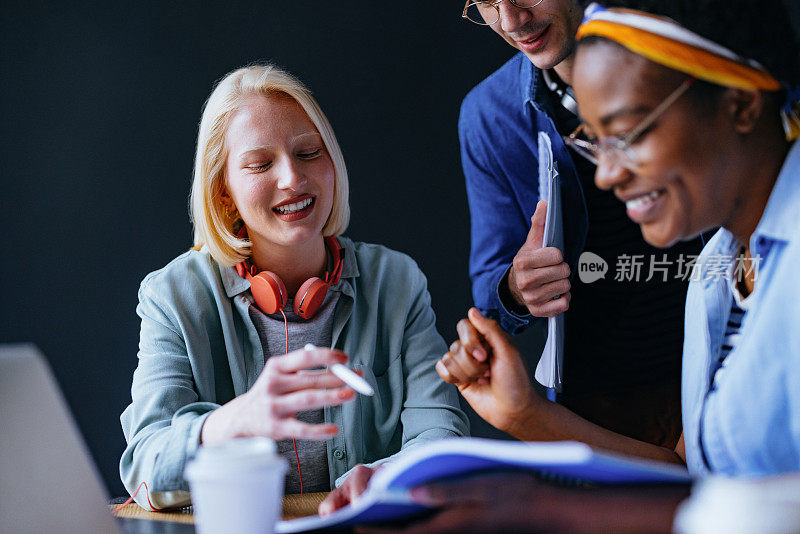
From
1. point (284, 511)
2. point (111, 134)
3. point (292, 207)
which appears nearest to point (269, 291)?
point (292, 207)

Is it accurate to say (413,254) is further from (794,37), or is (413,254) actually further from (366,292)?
(794,37)

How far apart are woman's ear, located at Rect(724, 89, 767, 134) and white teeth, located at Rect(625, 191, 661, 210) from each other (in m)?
0.14

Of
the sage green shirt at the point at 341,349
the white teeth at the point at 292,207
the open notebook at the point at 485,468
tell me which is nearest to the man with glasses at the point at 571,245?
the sage green shirt at the point at 341,349

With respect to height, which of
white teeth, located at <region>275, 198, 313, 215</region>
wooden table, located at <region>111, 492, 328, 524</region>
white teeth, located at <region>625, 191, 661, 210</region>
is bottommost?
wooden table, located at <region>111, 492, 328, 524</region>

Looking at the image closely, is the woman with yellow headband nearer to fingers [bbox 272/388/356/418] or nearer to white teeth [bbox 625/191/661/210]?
white teeth [bbox 625/191/661/210]

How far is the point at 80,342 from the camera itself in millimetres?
2377

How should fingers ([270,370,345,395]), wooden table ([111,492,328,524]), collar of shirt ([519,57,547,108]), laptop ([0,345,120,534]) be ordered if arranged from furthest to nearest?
1. collar of shirt ([519,57,547,108])
2. wooden table ([111,492,328,524])
3. fingers ([270,370,345,395])
4. laptop ([0,345,120,534])

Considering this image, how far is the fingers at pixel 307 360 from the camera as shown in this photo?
3.48 ft

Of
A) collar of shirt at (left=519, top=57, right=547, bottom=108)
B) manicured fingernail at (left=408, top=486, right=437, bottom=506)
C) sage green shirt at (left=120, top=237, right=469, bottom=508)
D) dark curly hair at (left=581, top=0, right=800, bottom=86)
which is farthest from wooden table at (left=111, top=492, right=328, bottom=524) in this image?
collar of shirt at (left=519, top=57, right=547, bottom=108)

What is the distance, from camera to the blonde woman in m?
1.61

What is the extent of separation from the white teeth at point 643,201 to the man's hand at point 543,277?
16.4 inches

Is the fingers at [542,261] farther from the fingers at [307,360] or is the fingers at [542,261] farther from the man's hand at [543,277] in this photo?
the fingers at [307,360]

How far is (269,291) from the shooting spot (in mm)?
1654

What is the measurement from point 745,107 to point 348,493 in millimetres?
805
